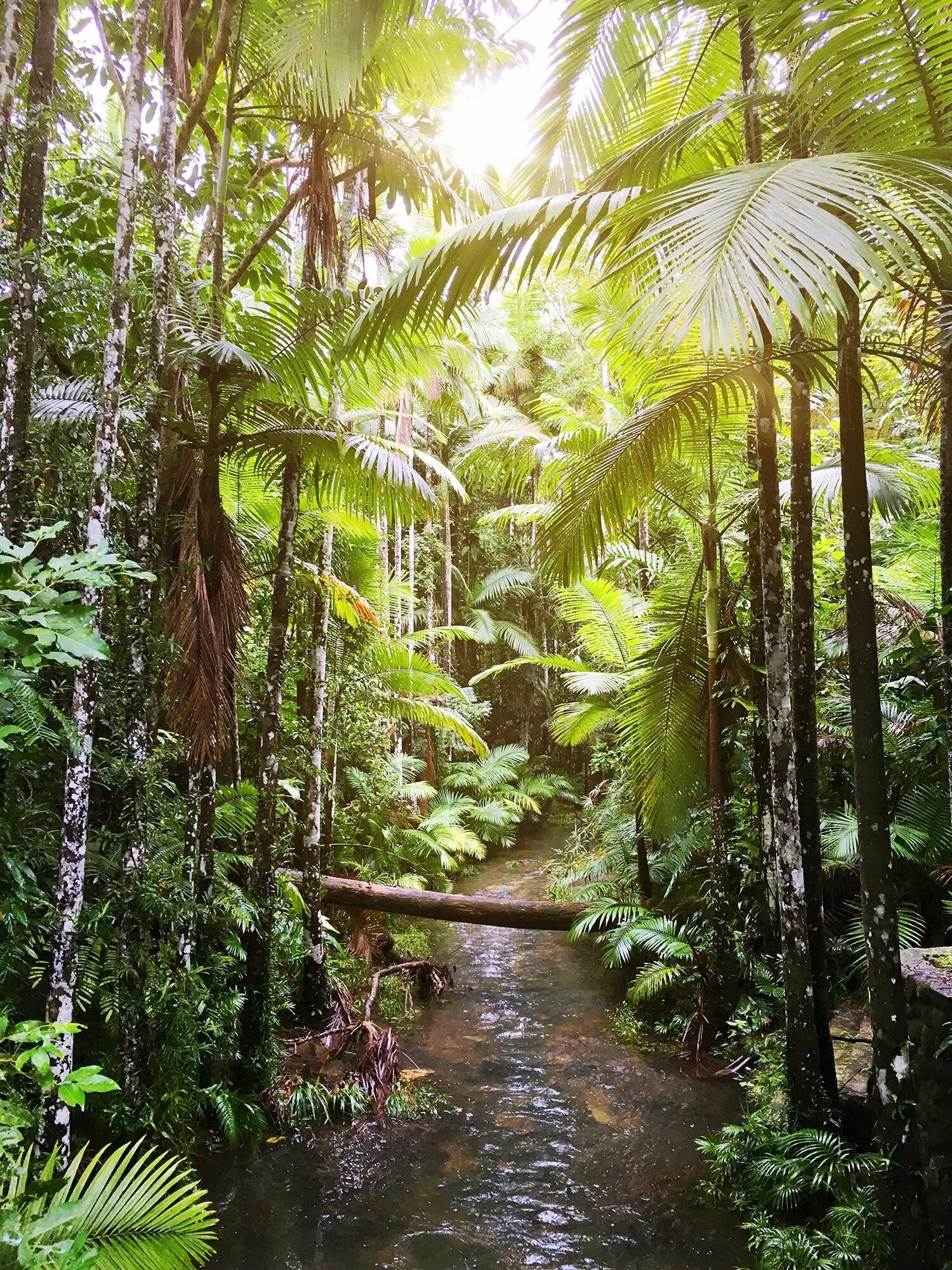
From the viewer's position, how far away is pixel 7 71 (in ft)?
10.9

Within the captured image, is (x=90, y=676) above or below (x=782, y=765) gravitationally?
above

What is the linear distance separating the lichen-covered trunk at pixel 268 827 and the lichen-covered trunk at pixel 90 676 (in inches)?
66.3

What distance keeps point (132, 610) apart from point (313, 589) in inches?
102

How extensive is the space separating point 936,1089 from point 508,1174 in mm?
2683

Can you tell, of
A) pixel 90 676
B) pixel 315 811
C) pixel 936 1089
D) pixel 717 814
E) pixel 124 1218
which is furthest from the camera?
pixel 315 811

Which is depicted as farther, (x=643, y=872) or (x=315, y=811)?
(x=643, y=872)

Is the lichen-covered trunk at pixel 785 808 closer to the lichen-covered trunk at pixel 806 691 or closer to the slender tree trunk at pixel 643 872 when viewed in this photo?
the lichen-covered trunk at pixel 806 691

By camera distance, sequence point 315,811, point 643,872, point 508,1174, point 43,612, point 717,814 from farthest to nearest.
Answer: point 643,872 < point 315,811 < point 717,814 < point 508,1174 < point 43,612

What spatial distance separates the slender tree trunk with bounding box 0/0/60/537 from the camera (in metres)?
3.27

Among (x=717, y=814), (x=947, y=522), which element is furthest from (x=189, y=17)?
(x=717, y=814)

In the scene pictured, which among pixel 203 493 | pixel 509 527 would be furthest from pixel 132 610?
pixel 509 527

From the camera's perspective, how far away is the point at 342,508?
279 inches

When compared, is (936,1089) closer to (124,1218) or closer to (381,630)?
(124,1218)

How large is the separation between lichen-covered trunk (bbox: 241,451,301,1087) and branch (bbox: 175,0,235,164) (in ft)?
7.01
